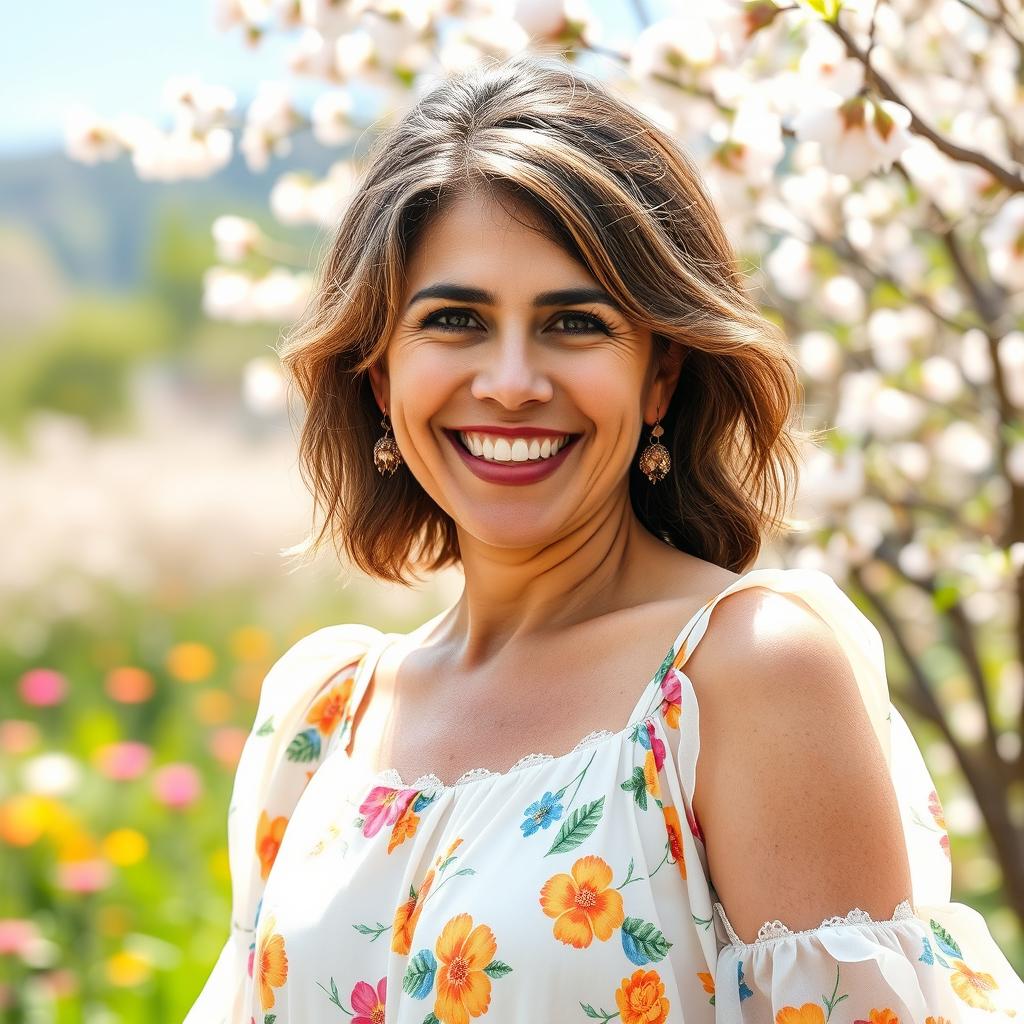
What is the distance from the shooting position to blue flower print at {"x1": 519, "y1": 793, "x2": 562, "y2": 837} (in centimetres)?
139

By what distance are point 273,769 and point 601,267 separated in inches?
33.2

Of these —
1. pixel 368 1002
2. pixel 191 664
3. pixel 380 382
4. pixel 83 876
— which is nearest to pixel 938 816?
pixel 368 1002

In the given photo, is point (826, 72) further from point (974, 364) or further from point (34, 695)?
point (34, 695)

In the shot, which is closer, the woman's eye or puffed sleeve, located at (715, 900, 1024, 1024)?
puffed sleeve, located at (715, 900, 1024, 1024)

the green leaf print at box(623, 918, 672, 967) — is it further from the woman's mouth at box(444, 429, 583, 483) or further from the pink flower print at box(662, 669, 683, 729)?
the woman's mouth at box(444, 429, 583, 483)

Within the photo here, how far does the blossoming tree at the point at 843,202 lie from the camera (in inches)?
83.3

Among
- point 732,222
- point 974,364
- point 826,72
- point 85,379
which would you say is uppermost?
point 826,72

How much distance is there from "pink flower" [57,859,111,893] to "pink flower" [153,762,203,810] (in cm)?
28

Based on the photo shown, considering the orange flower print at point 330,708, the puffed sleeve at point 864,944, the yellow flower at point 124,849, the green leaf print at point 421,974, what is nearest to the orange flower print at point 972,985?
the puffed sleeve at point 864,944

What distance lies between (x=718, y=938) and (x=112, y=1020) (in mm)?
2180

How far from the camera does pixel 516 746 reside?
1.53 meters

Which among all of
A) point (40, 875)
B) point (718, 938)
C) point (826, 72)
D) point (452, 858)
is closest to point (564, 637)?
point (452, 858)

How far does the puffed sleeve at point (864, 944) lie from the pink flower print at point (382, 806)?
0.37 m

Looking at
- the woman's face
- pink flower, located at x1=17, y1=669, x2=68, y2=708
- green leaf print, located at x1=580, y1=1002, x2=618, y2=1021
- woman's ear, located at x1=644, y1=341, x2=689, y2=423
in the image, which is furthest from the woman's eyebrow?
pink flower, located at x1=17, y1=669, x2=68, y2=708
